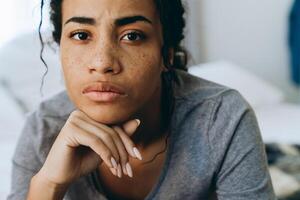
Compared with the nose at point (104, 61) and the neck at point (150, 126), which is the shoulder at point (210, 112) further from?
the nose at point (104, 61)

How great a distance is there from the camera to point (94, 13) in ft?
2.60

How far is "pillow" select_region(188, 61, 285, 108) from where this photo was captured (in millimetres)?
2205

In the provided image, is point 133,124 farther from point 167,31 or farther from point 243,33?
point 243,33

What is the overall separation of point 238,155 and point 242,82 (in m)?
1.39

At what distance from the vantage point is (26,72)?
195cm

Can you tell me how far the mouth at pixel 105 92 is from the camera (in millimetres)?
770

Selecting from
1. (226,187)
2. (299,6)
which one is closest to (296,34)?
(299,6)

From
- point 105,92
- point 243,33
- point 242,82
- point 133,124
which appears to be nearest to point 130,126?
point 133,124

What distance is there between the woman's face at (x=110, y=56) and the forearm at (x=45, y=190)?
0.61ft

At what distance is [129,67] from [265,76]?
2.12m

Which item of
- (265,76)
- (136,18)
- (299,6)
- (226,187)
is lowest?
(265,76)

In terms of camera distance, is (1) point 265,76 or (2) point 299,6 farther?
(1) point 265,76

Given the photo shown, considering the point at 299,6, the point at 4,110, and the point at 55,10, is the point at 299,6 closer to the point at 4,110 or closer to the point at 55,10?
the point at 4,110

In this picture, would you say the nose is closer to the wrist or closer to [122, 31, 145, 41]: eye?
[122, 31, 145, 41]: eye
